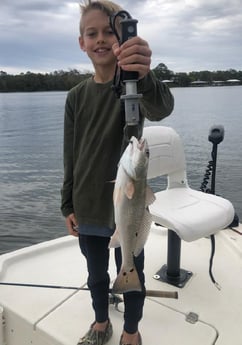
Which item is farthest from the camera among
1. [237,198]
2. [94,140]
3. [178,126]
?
[178,126]

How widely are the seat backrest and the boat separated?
0.03 meters

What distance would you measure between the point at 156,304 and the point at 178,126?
19.7m

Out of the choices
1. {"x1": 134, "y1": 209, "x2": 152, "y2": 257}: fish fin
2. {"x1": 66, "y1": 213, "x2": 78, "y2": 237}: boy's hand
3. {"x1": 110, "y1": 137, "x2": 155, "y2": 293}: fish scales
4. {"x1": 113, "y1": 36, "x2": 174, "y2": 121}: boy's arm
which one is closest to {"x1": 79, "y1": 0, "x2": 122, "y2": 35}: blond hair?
{"x1": 113, "y1": 36, "x2": 174, "y2": 121}: boy's arm

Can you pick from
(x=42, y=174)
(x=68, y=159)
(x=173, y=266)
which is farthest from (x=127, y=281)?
(x=42, y=174)

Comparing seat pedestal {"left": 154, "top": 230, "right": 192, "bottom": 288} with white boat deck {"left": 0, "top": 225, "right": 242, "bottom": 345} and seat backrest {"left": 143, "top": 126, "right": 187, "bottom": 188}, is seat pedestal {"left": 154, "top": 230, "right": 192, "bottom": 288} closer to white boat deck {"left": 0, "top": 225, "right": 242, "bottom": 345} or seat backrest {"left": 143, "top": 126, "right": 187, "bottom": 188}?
white boat deck {"left": 0, "top": 225, "right": 242, "bottom": 345}

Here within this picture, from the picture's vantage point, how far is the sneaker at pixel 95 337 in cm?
232

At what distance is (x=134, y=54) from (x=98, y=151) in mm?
721

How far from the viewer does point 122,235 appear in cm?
170

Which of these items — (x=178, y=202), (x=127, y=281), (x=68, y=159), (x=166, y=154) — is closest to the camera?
(x=127, y=281)

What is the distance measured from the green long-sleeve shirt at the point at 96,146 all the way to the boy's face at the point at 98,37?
0.49ft

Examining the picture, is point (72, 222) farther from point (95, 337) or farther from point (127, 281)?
point (95, 337)

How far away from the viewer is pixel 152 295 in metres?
2.74

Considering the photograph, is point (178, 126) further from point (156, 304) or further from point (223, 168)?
point (156, 304)

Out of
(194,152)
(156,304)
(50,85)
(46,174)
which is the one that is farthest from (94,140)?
(50,85)
